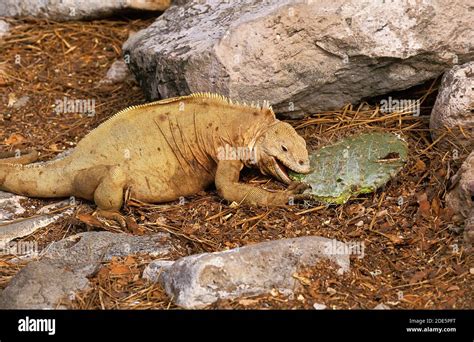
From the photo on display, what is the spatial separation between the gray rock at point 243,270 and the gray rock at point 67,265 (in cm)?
56

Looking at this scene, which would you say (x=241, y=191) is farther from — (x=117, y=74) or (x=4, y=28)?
(x=4, y=28)

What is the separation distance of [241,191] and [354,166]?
0.96 metres

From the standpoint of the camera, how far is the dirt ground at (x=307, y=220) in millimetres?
5762

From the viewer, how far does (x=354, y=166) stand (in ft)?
23.7

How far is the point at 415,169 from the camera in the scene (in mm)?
7156

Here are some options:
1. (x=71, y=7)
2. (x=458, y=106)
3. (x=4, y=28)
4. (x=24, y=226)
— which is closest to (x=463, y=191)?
(x=458, y=106)

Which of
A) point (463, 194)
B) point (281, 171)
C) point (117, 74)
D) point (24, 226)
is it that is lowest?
point (24, 226)

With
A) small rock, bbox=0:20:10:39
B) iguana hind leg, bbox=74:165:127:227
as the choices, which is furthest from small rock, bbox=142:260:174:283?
small rock, bbox=0:20:10:39

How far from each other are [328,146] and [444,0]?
5.23 feet

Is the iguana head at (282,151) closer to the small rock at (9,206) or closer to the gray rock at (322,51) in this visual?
the gray rock at (322,51)

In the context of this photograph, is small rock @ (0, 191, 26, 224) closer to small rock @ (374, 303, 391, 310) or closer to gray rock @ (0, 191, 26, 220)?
gray rock @ (0, 191, 26, 220)

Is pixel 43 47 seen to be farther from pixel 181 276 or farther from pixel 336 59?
pixel 181 276

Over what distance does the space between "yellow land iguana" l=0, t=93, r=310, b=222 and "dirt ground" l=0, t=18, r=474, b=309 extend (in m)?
0.16

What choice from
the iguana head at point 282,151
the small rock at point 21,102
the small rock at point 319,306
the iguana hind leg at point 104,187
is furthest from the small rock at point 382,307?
the small rock at point 21,102
